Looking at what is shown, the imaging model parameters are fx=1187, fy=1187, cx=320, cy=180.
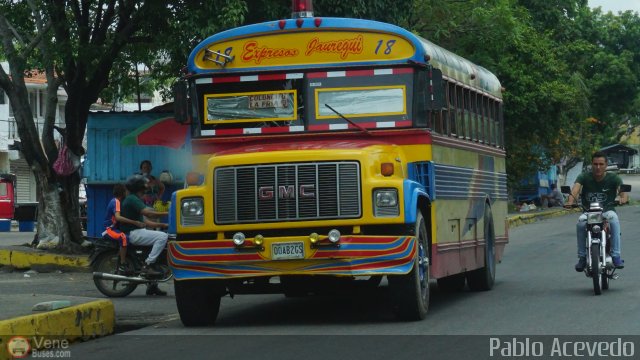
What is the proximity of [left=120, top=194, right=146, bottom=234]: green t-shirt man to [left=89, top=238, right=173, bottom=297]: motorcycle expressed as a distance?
24cm

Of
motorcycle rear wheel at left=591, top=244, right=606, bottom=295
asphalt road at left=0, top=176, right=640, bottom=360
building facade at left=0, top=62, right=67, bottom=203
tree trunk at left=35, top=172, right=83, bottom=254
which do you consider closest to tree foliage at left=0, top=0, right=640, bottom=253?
tree trunk at left=35, top=172, right=83, bottom=254

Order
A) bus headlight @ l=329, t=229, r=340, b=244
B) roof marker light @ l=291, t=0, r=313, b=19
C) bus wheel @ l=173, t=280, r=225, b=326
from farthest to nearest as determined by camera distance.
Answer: roof marker light @ l=291, t=0, r=313, b=19 → bus wheel @ l=173, t=280, r=225, b=326 → bus headlight @ l=329, t=229, r=340, b=244

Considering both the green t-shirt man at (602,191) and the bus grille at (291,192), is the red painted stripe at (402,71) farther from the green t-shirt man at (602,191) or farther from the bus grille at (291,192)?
the green t-shirt man at (602,191)

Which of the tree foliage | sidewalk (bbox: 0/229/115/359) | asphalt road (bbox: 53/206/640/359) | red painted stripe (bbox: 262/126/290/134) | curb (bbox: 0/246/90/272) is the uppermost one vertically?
the tree foliage

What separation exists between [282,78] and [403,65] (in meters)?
1.28

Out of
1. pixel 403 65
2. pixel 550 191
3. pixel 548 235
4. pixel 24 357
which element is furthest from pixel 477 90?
pixel 550 191

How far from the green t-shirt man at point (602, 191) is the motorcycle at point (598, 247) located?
80mm

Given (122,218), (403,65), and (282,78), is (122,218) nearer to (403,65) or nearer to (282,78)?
(282,78)

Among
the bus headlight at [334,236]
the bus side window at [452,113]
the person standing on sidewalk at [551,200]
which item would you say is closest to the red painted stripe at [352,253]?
the bus headlight at [334,236]

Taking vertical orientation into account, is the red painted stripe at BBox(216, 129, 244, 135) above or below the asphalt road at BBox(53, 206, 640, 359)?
above

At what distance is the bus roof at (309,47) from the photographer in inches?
487

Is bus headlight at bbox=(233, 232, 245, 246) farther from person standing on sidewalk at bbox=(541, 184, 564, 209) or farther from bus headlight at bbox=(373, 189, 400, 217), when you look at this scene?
person standing on sidewalk at bbox=(541, 184, 564, 209)

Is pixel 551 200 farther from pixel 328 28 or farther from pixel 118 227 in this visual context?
pixel 328 28

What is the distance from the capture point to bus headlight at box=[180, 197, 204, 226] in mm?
11547
